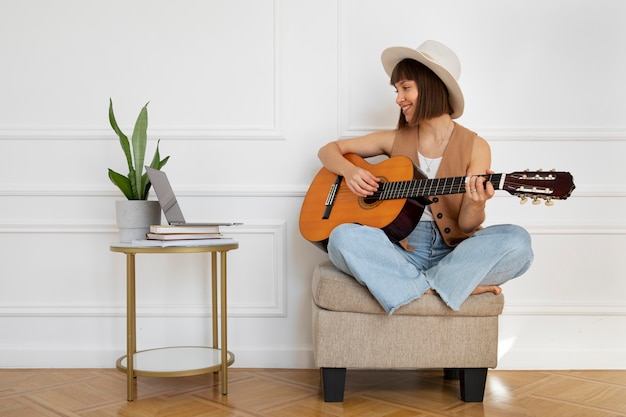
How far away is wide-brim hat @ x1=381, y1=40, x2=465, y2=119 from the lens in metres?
2.13

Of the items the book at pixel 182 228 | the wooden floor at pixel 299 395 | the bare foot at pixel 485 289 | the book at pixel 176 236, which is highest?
the book at pixel 182 228

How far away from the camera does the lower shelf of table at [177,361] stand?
203cm

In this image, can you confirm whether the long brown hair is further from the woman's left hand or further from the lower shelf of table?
the lower shelf of table

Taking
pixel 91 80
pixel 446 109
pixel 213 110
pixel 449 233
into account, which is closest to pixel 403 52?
pixel 446 109

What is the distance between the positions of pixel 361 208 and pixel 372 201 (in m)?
0.04

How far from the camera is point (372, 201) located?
207 cm

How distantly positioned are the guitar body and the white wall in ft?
1.01

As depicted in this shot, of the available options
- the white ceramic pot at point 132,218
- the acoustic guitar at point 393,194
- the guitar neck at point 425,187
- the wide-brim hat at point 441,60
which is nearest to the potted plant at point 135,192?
the white ceramic pot at point 132,218

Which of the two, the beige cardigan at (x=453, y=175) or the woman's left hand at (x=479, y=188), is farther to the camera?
the beige cardigan at (x=453, y=175)

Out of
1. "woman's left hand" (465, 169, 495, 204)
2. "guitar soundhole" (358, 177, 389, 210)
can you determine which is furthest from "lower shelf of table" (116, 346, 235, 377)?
"woman's left hand" (465, 169, 495, 204)

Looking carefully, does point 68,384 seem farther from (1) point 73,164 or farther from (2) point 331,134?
(2) point 331,134

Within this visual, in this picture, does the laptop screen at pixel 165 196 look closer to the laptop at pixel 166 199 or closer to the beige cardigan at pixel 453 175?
the laptop at pixel 166 199

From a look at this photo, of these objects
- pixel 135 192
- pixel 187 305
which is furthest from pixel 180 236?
pixel 187 305

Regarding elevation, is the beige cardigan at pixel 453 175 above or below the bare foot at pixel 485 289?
above
